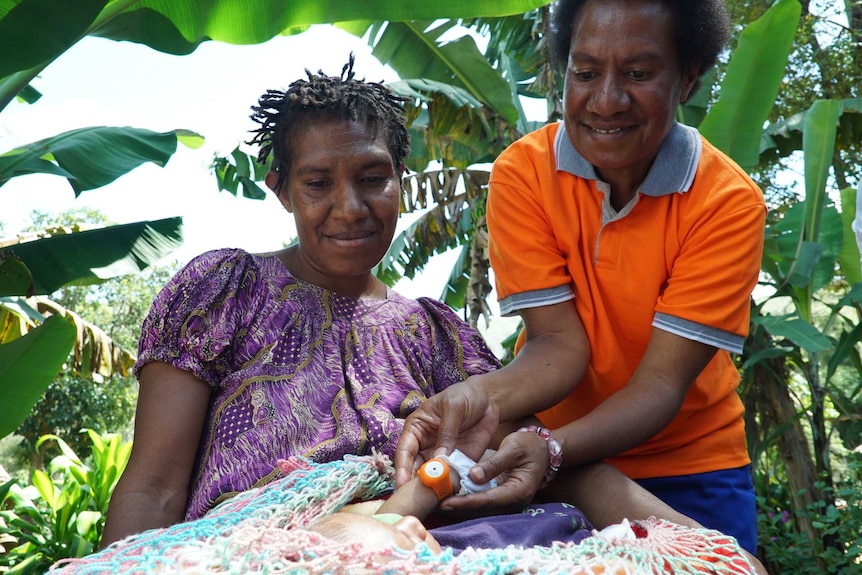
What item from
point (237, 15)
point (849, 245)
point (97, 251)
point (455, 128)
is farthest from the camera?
point (455, 128)

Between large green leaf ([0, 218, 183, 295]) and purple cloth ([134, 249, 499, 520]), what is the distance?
1.72m

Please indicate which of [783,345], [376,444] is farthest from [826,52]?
[376,444]

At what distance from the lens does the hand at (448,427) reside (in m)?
1.76

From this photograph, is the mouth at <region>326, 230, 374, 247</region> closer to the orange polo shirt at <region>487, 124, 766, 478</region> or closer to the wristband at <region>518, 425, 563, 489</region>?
the orange polo shirt at <region>487, 124, 766, 478</region>

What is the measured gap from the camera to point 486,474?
1.71 meters

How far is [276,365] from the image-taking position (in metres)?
2.02

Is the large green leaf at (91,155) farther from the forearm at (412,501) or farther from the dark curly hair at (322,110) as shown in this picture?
the forearm at (412,501)

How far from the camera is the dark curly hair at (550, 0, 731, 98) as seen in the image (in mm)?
2045

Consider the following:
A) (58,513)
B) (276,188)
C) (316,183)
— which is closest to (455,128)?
(58,513)

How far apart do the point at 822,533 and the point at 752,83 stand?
2.71 metres

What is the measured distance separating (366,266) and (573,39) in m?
0.76

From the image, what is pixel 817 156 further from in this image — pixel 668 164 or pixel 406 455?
pixel 406 455

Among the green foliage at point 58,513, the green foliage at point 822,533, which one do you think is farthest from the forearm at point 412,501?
the green foliage at point 58,513

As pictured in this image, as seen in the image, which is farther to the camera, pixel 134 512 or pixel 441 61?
pixel 441 61
